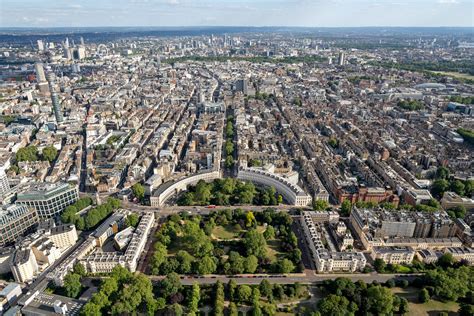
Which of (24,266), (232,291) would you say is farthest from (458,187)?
(24,266)

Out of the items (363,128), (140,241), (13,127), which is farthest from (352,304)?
(13,127)

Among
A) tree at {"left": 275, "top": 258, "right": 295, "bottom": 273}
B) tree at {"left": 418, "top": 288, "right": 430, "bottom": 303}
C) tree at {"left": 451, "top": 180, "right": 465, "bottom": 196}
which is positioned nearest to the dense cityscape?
tree at {"left": 451, "top": 180, "right": 465, "bottom": 196}

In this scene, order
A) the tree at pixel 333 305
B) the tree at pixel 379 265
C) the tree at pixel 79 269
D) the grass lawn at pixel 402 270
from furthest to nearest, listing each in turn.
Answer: the grass lawn at pixel 402 270
the tree at pixel 379 265
the tree at pixel 79 269
the tree at pixel 333 305

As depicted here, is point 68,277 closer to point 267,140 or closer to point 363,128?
point 267,140

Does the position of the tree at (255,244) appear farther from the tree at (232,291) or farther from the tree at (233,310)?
the tree at (233,310)

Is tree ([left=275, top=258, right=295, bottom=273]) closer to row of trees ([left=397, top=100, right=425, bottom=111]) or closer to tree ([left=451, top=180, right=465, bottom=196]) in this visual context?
tree ([left=451, top=180, right=465, bottom=196])

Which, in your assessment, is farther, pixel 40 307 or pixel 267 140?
pixel 267 140

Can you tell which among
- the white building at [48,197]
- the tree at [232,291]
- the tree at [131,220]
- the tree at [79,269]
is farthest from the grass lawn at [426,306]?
the white building at [48,197]
